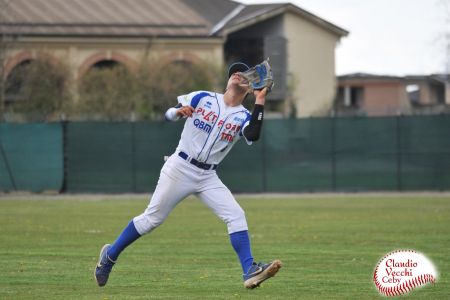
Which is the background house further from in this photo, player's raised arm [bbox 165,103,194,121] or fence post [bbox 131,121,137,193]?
player's raised arm [bbox 165,103,194,121]

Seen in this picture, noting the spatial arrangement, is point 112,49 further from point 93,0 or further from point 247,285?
point 247,285

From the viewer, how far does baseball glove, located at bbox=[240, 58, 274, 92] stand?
11062 mm

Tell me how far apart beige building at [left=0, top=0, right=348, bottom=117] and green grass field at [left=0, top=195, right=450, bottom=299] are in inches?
835

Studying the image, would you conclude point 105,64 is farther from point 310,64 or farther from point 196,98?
point 196,98

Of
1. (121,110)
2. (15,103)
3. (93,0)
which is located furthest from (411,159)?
(93,0)

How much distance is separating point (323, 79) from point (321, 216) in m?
34.0

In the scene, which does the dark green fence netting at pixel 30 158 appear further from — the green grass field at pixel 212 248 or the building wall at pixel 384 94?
the building wall at pixel 384 94

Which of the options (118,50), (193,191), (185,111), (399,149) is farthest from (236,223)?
(118,50)

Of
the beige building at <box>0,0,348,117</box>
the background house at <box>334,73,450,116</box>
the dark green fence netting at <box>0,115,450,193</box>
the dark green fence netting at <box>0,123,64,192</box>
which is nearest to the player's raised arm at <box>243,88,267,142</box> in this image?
the dark green fence netting at <box>0,115,450,193</box>

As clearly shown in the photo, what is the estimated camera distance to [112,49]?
50031mm

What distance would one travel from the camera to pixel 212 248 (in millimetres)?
16656

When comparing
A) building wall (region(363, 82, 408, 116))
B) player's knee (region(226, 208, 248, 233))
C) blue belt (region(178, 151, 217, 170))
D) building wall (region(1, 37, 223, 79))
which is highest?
building wall (region(1, 37, 223, 79))

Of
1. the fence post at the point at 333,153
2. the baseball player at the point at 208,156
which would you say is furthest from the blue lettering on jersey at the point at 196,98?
the fence post at the point at 333,153

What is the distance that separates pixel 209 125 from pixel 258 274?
5.33 ft
